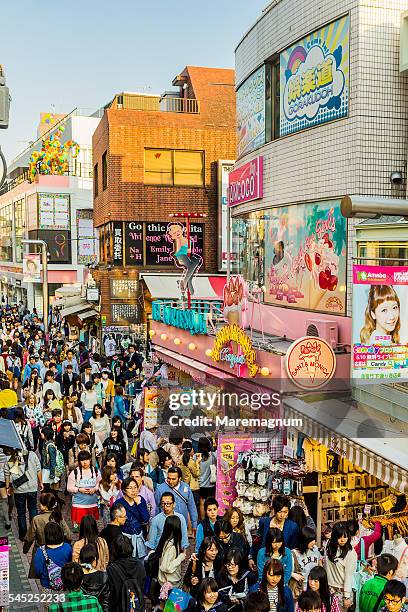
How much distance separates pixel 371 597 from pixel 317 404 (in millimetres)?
4464

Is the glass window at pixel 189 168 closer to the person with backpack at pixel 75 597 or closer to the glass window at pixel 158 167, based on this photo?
the glass window at pixel 158 167

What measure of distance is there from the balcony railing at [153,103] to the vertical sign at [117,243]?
5.04 m

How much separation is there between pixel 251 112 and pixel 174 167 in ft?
45.1

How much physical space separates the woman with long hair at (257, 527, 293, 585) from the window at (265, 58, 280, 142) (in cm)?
953

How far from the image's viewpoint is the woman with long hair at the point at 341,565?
23.9 feet

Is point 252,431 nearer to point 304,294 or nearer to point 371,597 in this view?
point 304,294

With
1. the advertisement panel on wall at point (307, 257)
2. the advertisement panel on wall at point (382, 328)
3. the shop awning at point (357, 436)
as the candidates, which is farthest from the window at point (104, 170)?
the advertisement panel on wall at point (382, 328)

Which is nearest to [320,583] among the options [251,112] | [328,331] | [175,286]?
[328,331]

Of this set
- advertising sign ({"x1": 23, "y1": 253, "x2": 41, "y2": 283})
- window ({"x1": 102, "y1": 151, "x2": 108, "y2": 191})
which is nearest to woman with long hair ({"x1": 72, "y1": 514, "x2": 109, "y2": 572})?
window ({"x1": 102, "y1": 151, "x2": 108, "y2": 191})

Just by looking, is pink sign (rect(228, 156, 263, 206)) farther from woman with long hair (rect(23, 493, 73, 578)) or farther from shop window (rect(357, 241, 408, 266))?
woman with long hair (rect(23, 493, 73, 578))

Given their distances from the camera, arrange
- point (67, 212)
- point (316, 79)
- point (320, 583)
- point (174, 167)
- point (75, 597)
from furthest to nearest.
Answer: point (67, 212)
point (174, 167)
point (316, 79)
point (320, 583)
point (75, 597)

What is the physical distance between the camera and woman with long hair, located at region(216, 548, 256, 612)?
6.58 m

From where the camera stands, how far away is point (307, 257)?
43.2ft

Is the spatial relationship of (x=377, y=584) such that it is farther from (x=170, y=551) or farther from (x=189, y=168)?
(x=189, y=168)
